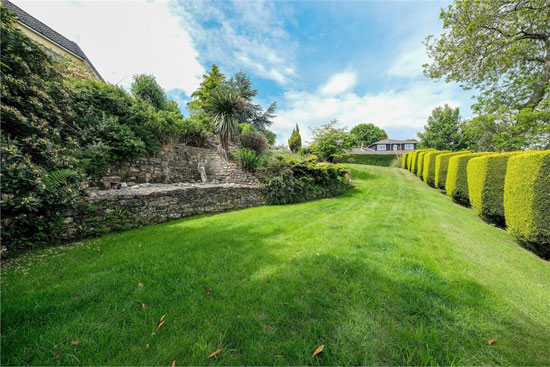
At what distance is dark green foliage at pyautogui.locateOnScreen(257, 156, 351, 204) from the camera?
762 centimetres

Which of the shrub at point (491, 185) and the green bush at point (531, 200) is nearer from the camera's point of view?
the green bush at point (531, 200)

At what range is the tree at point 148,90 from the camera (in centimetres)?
984

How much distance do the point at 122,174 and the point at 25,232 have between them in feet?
11.0

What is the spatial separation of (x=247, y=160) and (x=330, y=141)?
5.82 metres

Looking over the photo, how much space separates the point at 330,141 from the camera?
11.5m

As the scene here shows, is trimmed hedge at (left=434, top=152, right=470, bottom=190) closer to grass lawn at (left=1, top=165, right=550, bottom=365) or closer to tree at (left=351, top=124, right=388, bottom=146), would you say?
grass lawn at (left=1, top=165, right=550, bottom=365)

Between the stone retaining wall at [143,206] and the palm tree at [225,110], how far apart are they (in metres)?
3.50

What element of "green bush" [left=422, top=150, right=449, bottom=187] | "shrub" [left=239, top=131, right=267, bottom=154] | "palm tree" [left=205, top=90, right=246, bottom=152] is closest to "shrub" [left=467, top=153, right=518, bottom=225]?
"green bush" [left=422, top=150, right=449, bottom=187]

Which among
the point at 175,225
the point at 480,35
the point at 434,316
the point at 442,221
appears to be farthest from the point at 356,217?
the point at 480,35

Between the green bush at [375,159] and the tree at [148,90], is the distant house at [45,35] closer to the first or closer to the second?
the tree at [148,90]

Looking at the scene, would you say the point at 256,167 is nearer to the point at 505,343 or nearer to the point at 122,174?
the point at 122,174

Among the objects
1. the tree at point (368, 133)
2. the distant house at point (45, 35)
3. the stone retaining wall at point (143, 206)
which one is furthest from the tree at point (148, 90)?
the tree at point (368, 133)

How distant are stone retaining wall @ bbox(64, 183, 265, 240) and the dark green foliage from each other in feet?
3.63

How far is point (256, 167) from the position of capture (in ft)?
28.5
